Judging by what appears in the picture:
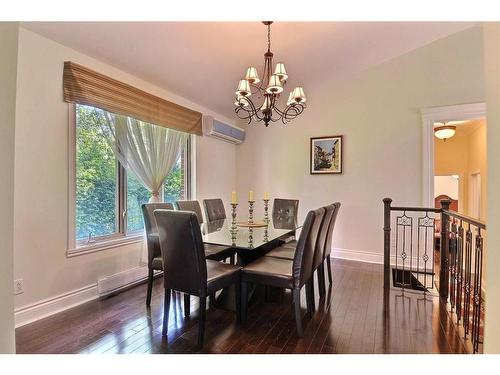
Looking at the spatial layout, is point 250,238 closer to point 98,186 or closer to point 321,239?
point 321,239

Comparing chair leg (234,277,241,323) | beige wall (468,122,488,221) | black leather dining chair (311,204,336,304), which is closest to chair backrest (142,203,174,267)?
chair leg (234,277,241,323)

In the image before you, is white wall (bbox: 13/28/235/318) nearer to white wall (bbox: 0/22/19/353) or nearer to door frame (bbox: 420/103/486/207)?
white wall (bbox: 0/22/19/353)

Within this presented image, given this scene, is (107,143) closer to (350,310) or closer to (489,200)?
(350,310)

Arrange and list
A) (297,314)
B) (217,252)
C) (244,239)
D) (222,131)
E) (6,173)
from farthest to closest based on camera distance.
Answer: (222,131)
(217,252)
(244,239)
(297,314)
(6,173)

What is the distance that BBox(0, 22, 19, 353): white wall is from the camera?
104cm

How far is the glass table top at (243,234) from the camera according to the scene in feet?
7.75

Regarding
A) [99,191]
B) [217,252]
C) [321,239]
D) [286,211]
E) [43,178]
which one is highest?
[43,178]

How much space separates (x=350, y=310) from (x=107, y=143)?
3.06m

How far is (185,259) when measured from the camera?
6.45 ft

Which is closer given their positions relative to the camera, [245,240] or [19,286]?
[19,286]

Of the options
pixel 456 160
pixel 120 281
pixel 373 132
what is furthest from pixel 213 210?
pixel 456 160

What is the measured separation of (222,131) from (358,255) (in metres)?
3.01

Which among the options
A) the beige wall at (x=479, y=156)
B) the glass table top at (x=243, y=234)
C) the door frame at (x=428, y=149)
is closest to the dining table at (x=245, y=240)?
the glass table top at (x=243, y=234)
